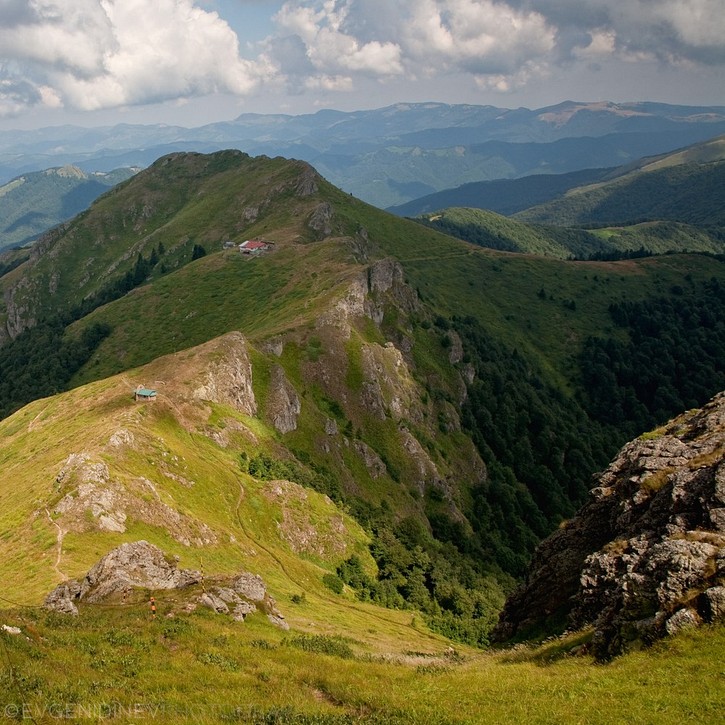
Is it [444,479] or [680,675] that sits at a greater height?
[680,675]

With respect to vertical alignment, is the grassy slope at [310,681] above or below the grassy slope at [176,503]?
above

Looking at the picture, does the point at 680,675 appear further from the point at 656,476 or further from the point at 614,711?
the point at 656,476

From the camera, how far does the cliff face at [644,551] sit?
27.0m

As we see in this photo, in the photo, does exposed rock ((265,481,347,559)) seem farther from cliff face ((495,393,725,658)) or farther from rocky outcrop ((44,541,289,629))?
cliff face ((495,393,725,658))

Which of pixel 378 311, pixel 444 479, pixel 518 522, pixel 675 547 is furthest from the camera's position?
pixel 378 311

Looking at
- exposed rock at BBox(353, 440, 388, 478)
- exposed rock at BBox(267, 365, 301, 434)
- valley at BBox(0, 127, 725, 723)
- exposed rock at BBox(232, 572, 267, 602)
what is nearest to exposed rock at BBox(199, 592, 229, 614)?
valley at BBox(0, 127, 725, 723)

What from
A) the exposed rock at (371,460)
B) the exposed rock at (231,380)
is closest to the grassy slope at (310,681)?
the exposed rock at (231,380)

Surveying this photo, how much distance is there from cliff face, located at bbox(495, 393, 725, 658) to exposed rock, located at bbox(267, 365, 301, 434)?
62.1 metres

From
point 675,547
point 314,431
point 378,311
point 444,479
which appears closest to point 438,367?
point 378,311

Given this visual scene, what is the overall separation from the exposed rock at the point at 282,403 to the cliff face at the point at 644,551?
62.1 meters

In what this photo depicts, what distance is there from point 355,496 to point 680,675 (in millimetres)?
81030

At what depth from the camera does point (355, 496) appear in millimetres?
101500

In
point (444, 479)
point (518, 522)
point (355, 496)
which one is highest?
point (355, 496)

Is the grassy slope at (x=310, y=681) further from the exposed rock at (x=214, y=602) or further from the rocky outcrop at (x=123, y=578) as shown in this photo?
the rocky outcrop at (x=123, y=578)
